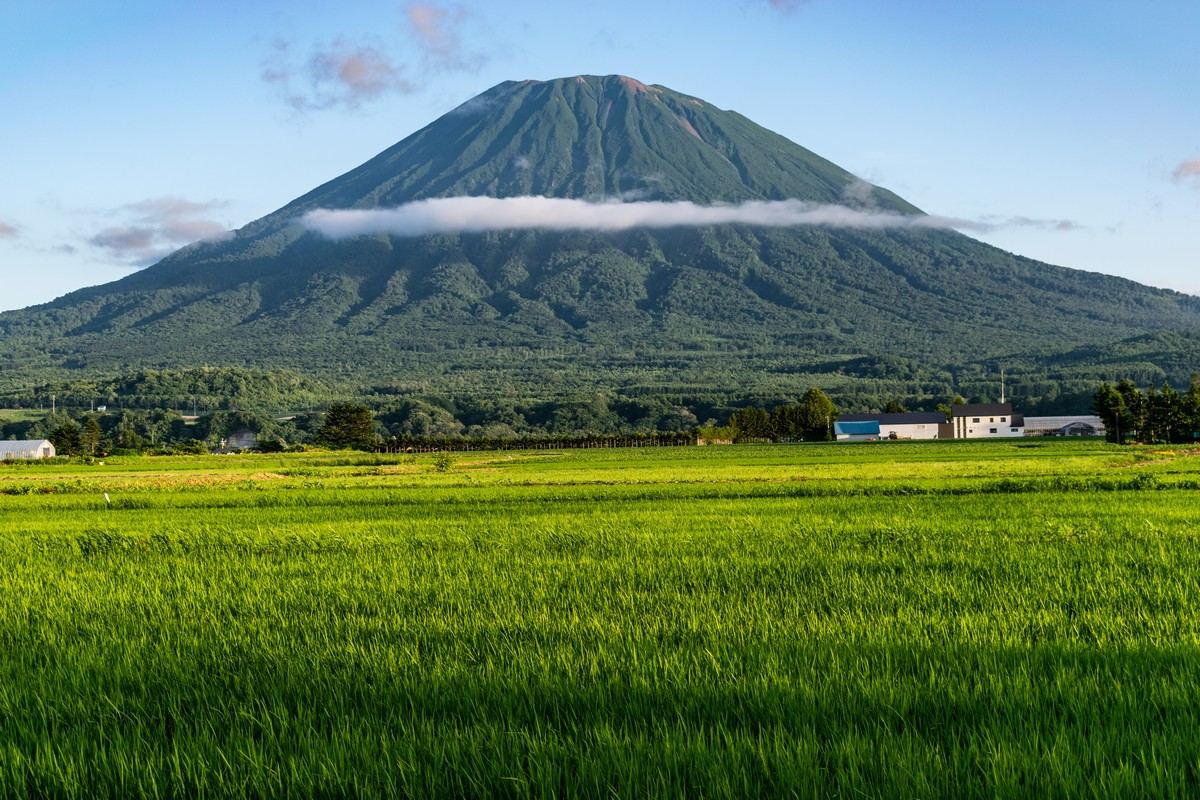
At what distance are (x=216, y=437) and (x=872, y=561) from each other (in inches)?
4754

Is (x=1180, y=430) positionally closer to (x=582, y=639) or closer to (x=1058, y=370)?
(x=582, y=639)

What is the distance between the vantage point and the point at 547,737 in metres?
4.62

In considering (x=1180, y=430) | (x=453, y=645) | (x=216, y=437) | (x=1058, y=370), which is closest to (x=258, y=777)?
(x=453, y=645)

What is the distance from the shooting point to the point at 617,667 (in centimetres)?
594

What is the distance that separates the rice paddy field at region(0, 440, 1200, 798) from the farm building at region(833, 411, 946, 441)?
9675 cm

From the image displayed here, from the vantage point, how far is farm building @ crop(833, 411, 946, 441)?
11031 cm

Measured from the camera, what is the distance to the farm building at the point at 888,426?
110 metres

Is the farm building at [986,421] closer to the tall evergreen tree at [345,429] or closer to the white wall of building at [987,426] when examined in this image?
the white wall of building at [987,426]

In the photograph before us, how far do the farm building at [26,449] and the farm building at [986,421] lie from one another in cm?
8955

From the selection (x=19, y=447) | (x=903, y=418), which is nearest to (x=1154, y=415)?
(x=903, y=418)

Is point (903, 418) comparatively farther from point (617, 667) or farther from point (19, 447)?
point (617, 667)

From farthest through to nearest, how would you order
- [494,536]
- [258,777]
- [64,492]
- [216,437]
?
[216,437] → [64,492] → [494,536] → [258,777]

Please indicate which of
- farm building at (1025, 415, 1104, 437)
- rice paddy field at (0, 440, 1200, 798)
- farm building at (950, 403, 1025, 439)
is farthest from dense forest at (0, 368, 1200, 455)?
rice paddy field at (0, 440, 1200, 798)

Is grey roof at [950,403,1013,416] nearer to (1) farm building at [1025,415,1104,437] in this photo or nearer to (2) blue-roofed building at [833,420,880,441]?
(1) farm building at [1025,415,1104,437]
